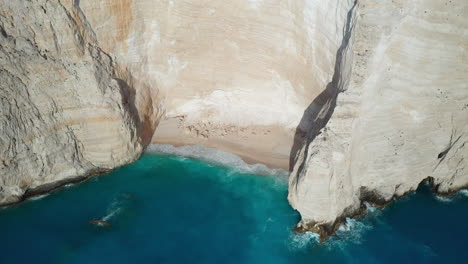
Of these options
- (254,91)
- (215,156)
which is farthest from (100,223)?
(254,91)

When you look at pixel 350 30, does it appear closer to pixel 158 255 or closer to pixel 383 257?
pixel 383 257

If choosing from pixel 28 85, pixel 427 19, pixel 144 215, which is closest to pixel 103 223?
pixel 144 215

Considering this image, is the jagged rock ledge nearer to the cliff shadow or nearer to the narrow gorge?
the narrow gorge

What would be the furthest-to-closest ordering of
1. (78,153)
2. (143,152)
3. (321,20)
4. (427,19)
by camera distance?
(143,152) → (78,153) → (321,20) → (427,19)

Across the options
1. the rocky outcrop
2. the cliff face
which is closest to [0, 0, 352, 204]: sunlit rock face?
the rocky outcrop

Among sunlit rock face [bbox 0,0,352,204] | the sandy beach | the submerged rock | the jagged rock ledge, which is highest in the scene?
sunlit rock face [bbox 0,0,352,204]

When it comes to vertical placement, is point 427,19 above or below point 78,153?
above
